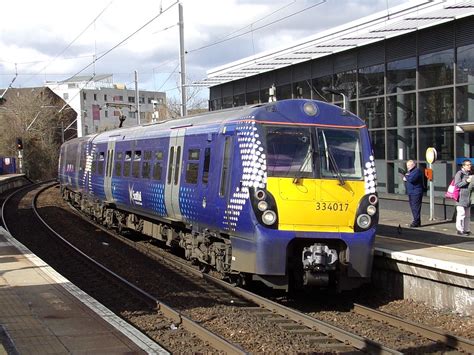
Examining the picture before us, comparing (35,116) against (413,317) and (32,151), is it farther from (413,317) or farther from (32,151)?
(413,317)

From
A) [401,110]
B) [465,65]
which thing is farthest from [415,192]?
[401,110]

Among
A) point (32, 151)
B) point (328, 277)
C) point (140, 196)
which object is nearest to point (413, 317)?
point (328, 277)

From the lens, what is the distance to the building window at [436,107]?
16469mm

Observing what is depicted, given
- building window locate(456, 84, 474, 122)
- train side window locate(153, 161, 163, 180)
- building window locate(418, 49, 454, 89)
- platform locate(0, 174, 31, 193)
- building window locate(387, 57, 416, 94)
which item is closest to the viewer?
train side window locate(153, 161, 163, 180)

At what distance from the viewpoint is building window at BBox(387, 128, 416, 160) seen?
59.5ft

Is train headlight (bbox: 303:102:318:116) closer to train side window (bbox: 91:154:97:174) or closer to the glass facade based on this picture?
the glass facade

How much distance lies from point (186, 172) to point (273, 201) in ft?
9.94

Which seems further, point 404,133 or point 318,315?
point 404,133

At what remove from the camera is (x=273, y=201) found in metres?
8.19

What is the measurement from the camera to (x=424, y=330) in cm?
721

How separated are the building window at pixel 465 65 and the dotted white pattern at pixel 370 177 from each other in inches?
332

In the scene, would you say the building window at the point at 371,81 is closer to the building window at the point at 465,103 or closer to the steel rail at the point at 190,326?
the building window at the point at 465,103

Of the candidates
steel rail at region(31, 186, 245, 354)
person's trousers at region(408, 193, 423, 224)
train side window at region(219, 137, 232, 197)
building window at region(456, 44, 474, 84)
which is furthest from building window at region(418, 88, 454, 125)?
steel rail at region(31, 186, 245, 354)

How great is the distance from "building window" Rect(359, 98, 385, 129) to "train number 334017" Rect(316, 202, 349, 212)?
1158cm
